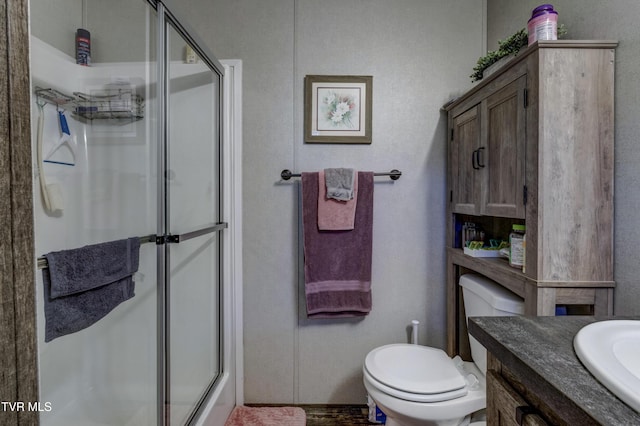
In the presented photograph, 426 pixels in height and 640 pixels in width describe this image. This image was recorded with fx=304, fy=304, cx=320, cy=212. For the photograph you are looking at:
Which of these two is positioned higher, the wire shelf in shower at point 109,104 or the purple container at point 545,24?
the purple container at point 545,24

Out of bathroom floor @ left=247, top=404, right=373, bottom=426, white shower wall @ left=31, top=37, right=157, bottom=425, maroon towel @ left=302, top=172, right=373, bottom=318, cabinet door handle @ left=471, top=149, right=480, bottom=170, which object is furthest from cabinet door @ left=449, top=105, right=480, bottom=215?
white shower wall @ left=31, top=37, right=157, bottom=425

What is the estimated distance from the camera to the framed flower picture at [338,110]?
5.44 feet

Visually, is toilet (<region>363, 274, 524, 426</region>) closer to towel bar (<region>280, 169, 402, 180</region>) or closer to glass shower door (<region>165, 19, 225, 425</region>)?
towel bar (<region>280, 169, 402, 180</region>)

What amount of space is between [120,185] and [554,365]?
4.38 feet

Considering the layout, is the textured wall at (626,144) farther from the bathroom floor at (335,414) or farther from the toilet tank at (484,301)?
the bathroom floor at (335,414)

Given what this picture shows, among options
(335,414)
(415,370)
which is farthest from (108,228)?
(335,414)

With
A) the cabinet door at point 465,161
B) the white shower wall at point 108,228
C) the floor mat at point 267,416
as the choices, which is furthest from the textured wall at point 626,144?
the white shower wall at point 108,228

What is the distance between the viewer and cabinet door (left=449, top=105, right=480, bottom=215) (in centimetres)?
136

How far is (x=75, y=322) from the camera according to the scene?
790 millimetres

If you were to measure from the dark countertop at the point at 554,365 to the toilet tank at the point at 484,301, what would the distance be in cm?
42

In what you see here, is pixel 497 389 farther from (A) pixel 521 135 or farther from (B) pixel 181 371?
(B) pixel 181 371

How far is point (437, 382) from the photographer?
47.2 inches

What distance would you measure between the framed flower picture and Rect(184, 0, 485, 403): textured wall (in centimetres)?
5

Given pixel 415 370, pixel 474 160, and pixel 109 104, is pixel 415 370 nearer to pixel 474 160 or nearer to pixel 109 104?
pixel 474 160
